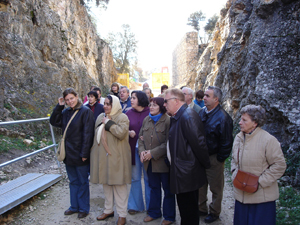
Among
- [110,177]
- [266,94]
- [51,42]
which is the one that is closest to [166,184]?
[110,177]

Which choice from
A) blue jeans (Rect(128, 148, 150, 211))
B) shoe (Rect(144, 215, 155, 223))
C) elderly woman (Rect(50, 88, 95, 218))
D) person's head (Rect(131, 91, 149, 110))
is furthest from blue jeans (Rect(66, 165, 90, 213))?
person's head (Rect(131, 91, 149, 110))

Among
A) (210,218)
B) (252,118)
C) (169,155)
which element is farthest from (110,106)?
(210,218)

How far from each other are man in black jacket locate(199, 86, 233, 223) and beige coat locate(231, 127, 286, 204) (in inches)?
25.8

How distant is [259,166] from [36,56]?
8.90 meters

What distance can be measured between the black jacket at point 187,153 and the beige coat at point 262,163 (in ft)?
1.42

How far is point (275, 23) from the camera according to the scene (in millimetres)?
5488

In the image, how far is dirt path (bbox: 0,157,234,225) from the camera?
3.19m

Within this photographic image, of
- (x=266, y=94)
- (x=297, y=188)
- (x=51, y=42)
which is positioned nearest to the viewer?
(x=297, y=188)

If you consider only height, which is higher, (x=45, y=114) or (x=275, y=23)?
(x=275, y=23)

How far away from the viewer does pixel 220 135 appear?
3031 mm

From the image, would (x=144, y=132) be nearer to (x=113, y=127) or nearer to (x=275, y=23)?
(x=113, y=127)

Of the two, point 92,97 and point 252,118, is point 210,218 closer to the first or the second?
point 252,118

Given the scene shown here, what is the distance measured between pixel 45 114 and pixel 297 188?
7.23m

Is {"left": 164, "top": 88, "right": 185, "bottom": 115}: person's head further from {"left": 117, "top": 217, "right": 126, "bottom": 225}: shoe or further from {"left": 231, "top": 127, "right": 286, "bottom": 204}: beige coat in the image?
{"left": 117, "top": 217, "right": 126, "bottom": 225}: shoe
